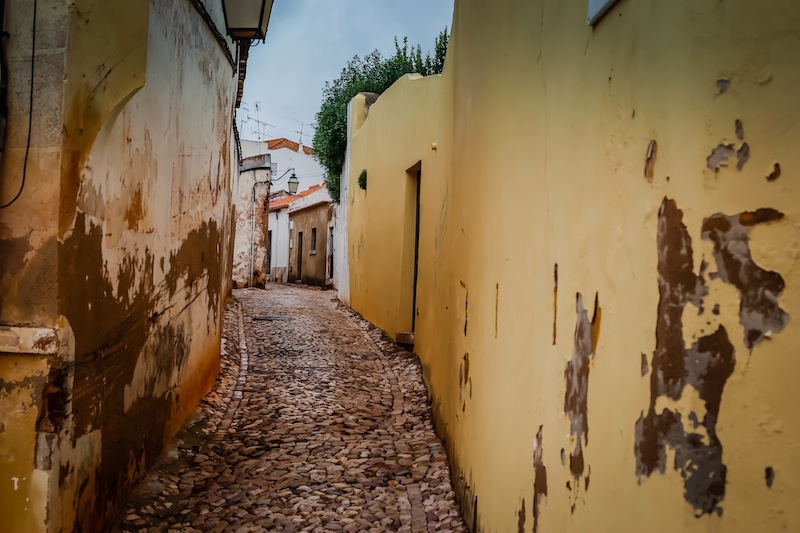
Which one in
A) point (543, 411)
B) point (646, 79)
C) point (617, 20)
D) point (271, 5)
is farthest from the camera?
point (271, 5)

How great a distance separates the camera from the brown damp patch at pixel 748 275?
1.25 meters

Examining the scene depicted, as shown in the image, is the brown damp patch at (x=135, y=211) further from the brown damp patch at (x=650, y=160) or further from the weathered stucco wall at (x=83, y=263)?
the brown damp patch at (x=650, y=160)

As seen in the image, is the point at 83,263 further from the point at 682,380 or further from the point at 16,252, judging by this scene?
the point at 682,380

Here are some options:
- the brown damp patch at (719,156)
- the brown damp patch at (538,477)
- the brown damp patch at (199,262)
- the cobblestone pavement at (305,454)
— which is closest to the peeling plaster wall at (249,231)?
the cobblestone pavement at (305,454)

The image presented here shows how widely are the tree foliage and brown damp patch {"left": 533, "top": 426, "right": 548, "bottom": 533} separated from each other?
1197cm

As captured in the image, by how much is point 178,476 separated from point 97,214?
207cm

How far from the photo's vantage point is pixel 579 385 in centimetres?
209

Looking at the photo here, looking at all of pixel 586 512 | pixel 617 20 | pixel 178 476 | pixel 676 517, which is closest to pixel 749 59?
pixel 617 20

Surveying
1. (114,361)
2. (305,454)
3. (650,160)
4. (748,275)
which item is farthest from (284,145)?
(748,275)

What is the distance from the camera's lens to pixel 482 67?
13.5 ft

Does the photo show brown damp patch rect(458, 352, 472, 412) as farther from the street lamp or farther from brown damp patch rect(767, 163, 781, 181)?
the street lamp

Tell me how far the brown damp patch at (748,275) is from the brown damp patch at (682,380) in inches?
2.5

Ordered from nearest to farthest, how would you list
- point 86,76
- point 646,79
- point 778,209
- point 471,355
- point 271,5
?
point 778,209
point 646,79
point 86,76
point 471,355
point 271,5

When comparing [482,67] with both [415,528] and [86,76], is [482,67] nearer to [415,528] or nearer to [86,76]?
[86,76]
